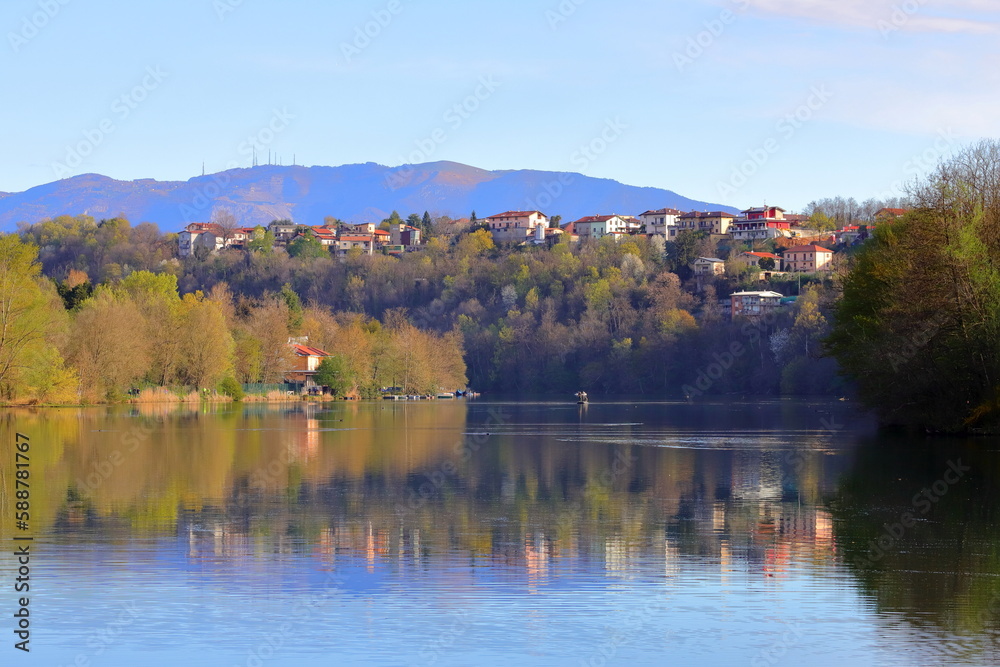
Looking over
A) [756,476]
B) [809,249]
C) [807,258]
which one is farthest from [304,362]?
[809,249]

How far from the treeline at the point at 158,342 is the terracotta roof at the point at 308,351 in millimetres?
912

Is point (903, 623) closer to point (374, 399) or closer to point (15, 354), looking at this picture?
point (15, 354)

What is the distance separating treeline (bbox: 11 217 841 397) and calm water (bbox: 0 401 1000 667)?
2339 inches

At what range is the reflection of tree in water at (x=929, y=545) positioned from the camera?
1305 centimetres

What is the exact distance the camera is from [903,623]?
12.7 metres

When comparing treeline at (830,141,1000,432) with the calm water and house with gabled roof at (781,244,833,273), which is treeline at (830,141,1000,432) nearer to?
the calm water

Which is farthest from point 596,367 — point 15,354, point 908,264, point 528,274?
point 908,264

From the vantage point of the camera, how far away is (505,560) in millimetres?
16438

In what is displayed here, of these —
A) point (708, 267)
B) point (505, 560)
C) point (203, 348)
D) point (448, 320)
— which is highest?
point (708, 267)

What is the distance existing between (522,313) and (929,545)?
14346cm

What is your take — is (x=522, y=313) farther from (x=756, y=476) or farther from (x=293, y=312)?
(x=756, y=476)

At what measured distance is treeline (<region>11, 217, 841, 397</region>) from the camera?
11519 centimetres

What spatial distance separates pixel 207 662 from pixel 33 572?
214 inches

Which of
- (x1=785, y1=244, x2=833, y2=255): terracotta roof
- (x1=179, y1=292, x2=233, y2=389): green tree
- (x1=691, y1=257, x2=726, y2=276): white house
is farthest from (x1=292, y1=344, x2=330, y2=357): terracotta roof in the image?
(x1=785, y1=244, x2=833, y2=255): terracotta roof
